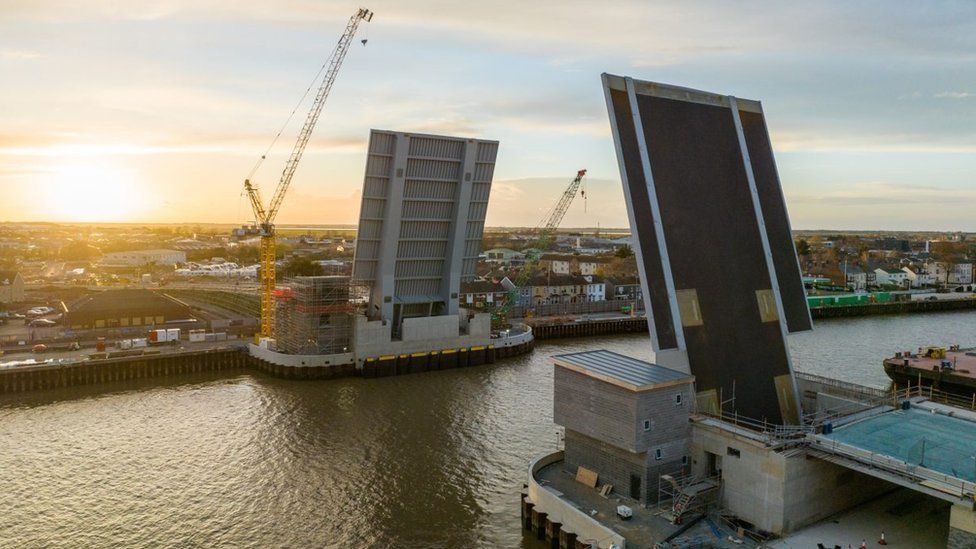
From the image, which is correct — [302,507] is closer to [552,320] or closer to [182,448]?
[182,448]

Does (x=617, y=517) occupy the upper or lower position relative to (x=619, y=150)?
lower

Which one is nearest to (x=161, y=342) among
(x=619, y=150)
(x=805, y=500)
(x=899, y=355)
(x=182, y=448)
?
(x=182, y=448)

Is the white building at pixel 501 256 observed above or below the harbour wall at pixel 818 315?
above

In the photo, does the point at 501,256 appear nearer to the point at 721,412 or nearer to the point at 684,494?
the point at 721,412

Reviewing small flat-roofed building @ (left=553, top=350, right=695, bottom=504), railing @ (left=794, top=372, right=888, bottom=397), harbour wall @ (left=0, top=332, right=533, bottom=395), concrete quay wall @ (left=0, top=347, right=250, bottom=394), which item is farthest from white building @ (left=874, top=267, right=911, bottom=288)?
small flat-roofed building @ (left=553, top=350, right=695, bottom=504)

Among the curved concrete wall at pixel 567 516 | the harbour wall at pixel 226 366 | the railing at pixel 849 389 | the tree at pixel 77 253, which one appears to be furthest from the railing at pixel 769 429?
the tree at pixel 77 253

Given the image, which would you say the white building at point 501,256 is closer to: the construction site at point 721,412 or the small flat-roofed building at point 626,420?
the construction site at point 721,412

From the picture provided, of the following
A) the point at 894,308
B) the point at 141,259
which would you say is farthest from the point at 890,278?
the point at 141,259
